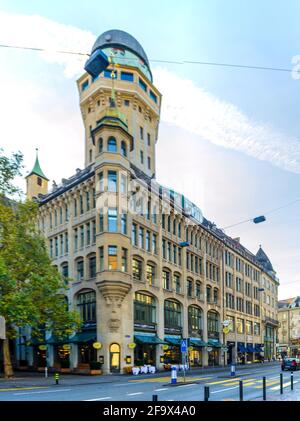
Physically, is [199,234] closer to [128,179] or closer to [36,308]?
[128,179]

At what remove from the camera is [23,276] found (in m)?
33.2

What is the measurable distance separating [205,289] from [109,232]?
79.7 ft

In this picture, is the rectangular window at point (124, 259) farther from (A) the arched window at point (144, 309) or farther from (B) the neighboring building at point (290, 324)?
(B) the neighboring building at point (290, 324)

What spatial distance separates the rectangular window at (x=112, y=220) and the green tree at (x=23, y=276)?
295 inches

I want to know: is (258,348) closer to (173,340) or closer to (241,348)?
(241,348)

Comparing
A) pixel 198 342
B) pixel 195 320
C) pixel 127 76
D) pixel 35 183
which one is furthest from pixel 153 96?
pixel 198 342

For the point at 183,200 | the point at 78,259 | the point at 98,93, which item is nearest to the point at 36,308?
the point at 78,259

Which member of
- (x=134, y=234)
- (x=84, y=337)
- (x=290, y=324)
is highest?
(x=134, y=234)

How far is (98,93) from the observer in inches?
2377

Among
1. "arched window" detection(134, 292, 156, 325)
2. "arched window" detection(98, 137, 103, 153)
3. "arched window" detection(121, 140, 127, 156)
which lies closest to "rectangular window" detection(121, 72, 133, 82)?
"arched window" detection(121, 140, 127, 156)

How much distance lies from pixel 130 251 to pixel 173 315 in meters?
13.3

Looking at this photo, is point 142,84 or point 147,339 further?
point 142,84

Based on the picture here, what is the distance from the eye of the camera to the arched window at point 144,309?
143 feet

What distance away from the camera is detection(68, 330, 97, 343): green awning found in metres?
40.8
